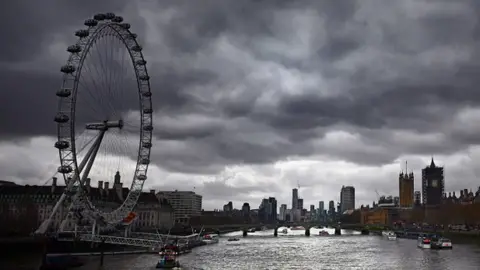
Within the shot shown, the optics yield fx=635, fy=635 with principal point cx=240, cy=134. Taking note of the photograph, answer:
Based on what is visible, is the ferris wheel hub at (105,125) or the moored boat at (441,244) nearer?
the ferris wheel hub at (105,125)

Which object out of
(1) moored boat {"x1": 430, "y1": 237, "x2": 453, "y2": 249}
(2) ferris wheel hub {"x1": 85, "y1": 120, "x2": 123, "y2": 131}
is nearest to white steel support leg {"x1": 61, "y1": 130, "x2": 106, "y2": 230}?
(2) ferris wheel hub {"x1": 85, "y1": 120, "x2": 123, "y2": 131}

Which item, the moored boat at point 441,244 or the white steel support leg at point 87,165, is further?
the moored boat at point 441,244

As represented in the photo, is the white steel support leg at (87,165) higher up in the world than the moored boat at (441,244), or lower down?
higher up

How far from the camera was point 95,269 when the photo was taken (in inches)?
2618

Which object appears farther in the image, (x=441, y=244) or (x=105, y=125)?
(x=441, y=244)

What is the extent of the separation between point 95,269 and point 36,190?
79.3m

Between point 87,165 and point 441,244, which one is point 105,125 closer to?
point 87,165

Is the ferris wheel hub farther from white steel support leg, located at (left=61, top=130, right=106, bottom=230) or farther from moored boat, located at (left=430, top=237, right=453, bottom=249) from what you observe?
moored boat, located at (left=430, top=237, right=453, bottom=249)

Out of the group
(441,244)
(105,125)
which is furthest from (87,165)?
(441,244)

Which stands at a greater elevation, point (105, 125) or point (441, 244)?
point (105, 125)

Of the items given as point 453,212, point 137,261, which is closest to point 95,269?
point 137,261

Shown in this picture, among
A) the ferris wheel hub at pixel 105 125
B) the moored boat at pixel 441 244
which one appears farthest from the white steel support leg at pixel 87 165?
the moored boat at pixel 441 244

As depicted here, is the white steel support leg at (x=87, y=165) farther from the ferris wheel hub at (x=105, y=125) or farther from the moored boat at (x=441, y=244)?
the moored boat at (x=441, y=244)

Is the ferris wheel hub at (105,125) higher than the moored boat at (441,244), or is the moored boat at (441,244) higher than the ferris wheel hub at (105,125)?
the ferris wheel hub at (105,125)
